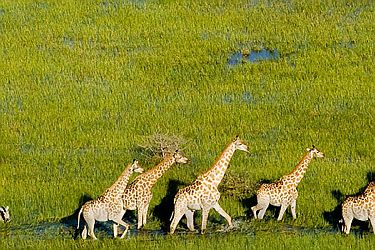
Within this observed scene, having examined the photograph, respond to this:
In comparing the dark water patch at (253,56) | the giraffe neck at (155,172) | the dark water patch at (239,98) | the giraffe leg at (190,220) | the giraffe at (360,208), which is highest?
the dark water patch at (253,56)

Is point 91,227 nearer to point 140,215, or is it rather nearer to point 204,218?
point 140,215

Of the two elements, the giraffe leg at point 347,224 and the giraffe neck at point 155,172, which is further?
the giraffe neck at point 155,172

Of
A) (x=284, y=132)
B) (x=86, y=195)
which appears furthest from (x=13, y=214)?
(x=284, y=132)

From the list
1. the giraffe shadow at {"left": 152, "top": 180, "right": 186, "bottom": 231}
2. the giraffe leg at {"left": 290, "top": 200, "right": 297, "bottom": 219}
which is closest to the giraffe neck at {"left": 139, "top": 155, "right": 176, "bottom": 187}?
the giraffe shadow at {"left": 152, "top": 180, "right": 186, "bottom": 231}

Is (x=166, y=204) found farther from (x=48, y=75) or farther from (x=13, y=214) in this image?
(x=48, y=75)

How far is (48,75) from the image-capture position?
24.4 metres

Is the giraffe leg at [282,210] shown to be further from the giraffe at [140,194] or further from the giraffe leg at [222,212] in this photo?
the giraffe at [140,194]

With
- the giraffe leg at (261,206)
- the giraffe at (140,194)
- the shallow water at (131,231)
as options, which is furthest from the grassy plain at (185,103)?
the giraffe at (140,194)

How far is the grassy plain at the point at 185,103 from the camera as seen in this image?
52.9ft

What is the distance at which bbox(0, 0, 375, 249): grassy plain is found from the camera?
16.1 metres

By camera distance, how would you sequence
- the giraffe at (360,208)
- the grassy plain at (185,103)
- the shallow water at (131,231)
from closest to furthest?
1. the giraffe at (360,208)
2. the shallow water at (131,231)
3. the grassy plain at (185,103)

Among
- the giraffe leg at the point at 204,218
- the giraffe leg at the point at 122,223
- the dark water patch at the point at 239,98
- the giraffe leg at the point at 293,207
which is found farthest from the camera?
the dark water patch at the point at 239,98

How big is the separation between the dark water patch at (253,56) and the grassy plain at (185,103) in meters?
0.21

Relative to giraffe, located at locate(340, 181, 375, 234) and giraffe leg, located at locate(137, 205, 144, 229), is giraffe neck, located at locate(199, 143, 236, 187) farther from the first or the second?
giraffe, located at locate(340, 181, 375, 234)
